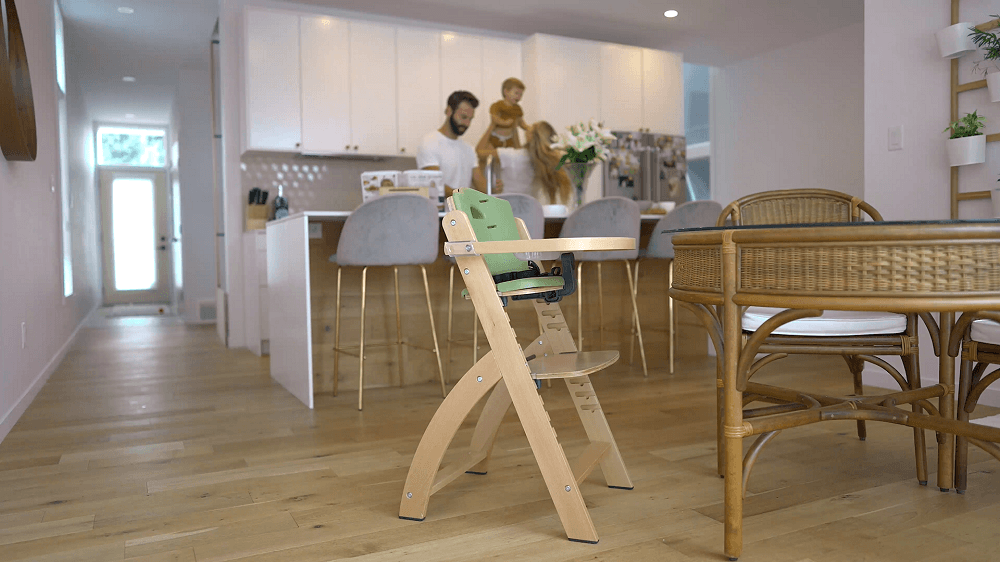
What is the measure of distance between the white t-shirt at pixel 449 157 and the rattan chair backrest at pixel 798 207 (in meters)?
2.73

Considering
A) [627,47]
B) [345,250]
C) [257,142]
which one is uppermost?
[627,47]

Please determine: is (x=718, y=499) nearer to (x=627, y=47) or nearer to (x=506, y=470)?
(x=506, y=470)

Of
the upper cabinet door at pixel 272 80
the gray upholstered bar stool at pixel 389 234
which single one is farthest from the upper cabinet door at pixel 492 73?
the gray upholstered bar stool at pixel 389 234

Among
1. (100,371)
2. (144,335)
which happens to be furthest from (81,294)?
(100,371)

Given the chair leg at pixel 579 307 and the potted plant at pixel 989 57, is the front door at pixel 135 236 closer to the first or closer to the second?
the chair leg at pixel 579 307

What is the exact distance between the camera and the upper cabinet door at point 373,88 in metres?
5.50

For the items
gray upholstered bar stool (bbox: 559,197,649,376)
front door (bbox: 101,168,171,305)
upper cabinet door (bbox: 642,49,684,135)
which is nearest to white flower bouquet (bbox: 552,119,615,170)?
gray upholstered bar stool (bbox: 559,197,649,376)

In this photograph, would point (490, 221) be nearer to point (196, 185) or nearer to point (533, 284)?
point (533, 284)

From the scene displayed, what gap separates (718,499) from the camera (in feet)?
6.35

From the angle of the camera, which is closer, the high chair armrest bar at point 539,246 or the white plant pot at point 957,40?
the high chair armrest bar at point 539,246

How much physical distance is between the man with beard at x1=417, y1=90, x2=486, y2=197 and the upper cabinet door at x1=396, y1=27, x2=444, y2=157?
0.69 m

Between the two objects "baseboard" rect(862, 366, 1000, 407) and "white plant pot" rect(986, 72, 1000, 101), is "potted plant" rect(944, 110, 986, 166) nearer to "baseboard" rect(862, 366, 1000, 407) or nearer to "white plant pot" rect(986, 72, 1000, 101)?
"white plant pot" rect(986, 72, 1000, 101)

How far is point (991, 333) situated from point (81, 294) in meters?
7.78

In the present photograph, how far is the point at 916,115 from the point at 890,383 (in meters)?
1.26
